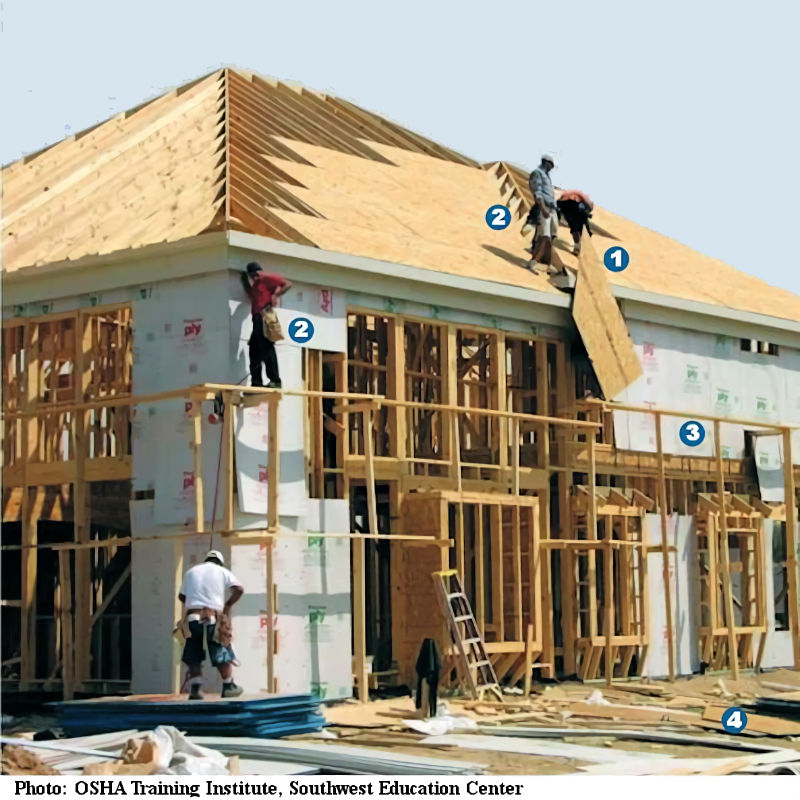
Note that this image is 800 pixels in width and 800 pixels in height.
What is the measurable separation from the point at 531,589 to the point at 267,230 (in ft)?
19.9

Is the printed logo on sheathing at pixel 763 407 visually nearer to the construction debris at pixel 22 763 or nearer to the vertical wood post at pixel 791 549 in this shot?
the vertical wood post at pixel 791 549

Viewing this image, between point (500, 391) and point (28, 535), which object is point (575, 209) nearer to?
point (500, 391)

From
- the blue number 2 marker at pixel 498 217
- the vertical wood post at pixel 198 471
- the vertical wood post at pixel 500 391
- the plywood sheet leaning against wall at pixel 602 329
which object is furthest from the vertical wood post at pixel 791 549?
the vertical wood post at pixel 198 471

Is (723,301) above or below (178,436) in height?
above

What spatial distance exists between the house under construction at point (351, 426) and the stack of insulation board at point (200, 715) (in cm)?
199

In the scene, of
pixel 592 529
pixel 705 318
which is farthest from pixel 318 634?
pixel 705 318

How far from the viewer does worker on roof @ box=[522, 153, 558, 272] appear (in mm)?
27016

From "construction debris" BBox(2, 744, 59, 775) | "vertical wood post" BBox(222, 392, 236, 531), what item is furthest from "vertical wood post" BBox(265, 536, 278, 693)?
"construction debris" BBox(2, 744, 59, 775)

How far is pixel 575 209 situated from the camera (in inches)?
1097

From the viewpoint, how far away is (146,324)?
22312mm

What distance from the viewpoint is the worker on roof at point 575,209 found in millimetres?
27766
